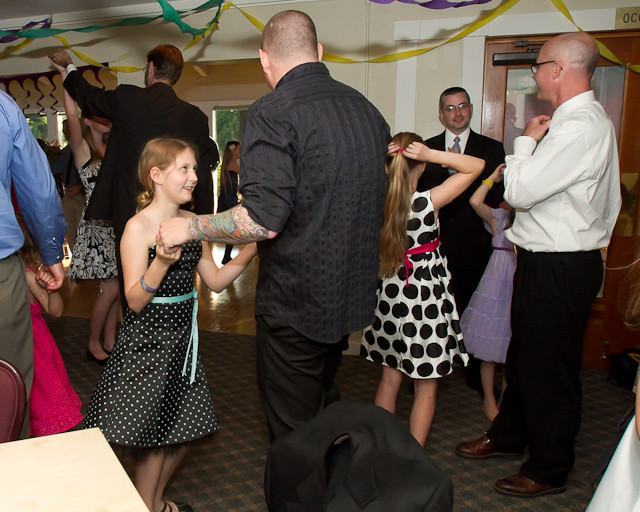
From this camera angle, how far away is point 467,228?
3.69 m

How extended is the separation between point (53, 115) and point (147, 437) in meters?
8.94

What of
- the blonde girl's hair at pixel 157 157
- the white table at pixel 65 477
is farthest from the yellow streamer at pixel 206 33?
the white table at pixel 65 477

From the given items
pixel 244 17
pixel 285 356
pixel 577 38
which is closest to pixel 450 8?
pixel 244 17

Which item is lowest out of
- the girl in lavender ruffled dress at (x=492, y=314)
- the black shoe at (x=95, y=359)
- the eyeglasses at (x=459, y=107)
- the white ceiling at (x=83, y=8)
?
the black shoe at (x=95, y=359)

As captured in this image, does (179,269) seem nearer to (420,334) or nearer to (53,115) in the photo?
(420,334)

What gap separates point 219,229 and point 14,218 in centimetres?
77

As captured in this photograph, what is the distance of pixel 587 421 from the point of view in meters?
3.30

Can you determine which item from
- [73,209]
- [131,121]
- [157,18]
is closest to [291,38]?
[131,121]

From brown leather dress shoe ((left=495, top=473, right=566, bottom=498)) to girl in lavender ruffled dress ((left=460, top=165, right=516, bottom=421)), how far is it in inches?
25.6

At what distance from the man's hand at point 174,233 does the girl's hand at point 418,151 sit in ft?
3.21

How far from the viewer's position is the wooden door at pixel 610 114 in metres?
3.93

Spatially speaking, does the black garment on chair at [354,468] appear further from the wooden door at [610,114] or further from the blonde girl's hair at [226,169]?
the blonde girl's hair at [226,169]

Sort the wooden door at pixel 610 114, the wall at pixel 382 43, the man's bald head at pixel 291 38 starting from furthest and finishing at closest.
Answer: the wall at pixel 382 43 < the wooden door at pixel 610 114 < the man's bald head at pixel 291 38

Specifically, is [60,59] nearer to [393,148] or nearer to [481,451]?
[393,148]
